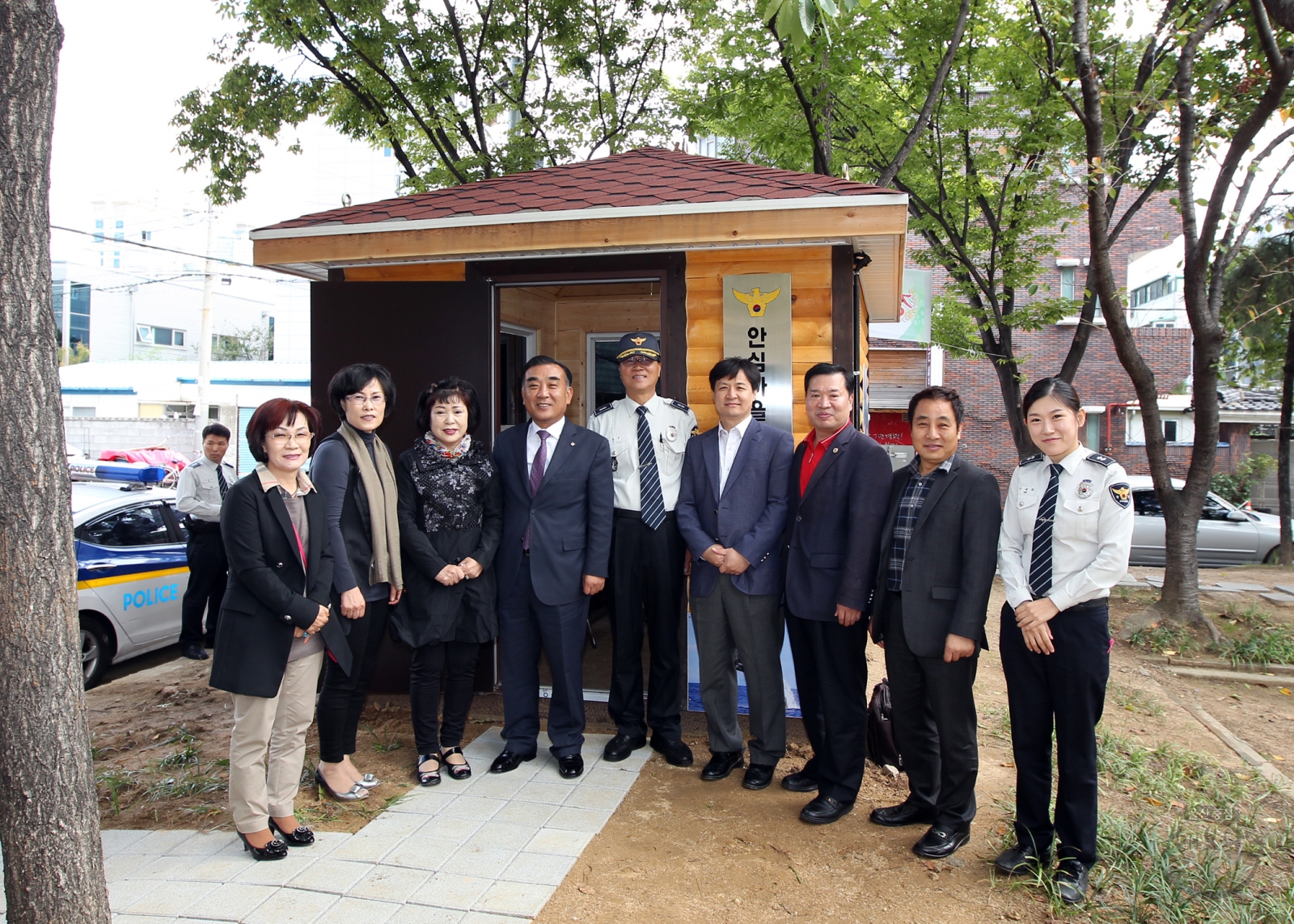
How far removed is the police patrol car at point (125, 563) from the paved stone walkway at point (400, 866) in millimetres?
3362

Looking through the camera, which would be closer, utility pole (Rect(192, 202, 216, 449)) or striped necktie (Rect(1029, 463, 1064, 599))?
striped necktie (Rect(1029, 463, 1064, 599))

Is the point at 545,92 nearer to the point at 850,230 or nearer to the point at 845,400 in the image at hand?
the point at 850,230

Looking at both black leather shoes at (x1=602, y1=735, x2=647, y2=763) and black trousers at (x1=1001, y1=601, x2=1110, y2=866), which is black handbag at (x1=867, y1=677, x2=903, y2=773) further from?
black leather shoes at (x1=602, y1=735, x2=647, y2=763)

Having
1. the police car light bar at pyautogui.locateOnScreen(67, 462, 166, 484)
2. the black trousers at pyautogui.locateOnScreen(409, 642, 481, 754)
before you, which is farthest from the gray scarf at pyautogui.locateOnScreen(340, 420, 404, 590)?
the police car light bar at pyautogui.locateOnScreen(67, 462, 166, 484)

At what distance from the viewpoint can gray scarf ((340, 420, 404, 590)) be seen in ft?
12.3

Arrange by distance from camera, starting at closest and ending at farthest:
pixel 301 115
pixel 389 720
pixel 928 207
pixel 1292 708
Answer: pixel 389 720, pixel 1292 708, pixel 301 115, pixel 928 207

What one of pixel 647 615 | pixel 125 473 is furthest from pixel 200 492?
pixel 647 615

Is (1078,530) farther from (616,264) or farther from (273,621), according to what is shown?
(273,621)

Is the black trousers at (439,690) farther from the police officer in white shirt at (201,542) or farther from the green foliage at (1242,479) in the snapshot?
the green foliage at (1242,479)

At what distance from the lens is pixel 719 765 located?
4066 mm

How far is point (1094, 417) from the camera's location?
2061cm

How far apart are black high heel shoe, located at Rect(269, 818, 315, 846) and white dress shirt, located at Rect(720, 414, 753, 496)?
2297 mm

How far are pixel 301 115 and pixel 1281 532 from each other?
15.4 metres

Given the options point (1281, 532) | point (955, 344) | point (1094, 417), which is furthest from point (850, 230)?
point (1094, 417)
